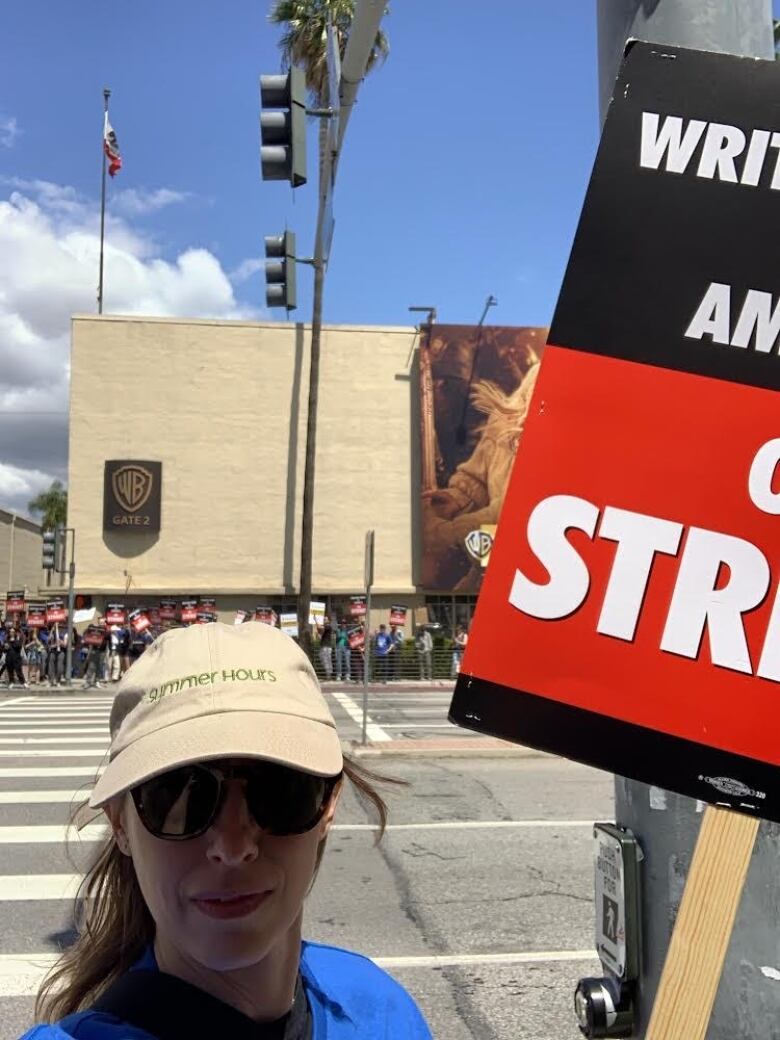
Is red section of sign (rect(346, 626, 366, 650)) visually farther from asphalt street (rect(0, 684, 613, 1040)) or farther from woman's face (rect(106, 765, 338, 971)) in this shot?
woman's face (rect(106, 765, 338, 971))

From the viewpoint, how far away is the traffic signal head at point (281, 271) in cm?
727

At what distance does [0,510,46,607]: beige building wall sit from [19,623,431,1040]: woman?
5563 centimetres

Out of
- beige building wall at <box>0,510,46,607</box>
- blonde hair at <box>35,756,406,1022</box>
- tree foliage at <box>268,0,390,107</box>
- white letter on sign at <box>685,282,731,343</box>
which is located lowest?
beige building wall at <box>0,510,46,607</box>

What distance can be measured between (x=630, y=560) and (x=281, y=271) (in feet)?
21.4

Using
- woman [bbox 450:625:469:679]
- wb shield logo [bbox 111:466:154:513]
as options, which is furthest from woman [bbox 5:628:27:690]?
woman [bbox 450:625:469:679]

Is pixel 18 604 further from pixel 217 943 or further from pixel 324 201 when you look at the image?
pixel 217 943

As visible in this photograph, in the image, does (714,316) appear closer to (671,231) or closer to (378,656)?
(671,231)

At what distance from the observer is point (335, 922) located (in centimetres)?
511

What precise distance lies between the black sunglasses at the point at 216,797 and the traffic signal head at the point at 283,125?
16.4 feet

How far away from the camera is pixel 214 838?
1.22 metres

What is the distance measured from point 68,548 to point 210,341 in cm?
815

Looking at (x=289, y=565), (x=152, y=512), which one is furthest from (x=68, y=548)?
(x=289, y=565)

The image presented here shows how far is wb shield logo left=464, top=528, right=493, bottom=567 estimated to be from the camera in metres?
28.2

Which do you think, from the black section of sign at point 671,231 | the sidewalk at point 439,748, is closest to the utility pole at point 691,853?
the black section of sign at point 671,231
